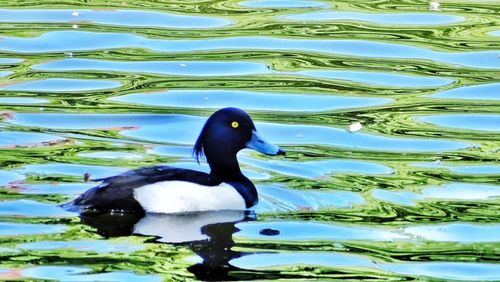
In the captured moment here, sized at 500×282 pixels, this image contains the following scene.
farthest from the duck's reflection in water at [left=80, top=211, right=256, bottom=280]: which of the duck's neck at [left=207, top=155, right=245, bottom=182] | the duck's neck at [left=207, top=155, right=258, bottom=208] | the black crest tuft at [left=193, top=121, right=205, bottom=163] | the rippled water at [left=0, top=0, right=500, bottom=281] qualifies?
the black crest tuft at [left=193, top=121, right=205, bottom=163]

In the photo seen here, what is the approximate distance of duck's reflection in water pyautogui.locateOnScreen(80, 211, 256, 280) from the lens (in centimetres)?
945

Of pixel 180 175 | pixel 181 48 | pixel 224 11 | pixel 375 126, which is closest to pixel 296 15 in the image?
pixel 224 11

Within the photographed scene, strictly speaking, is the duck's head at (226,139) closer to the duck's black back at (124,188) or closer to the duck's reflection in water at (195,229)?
the duck's black back at (124,188)

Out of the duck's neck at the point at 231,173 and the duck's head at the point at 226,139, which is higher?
the duck's head at the point at 226,139

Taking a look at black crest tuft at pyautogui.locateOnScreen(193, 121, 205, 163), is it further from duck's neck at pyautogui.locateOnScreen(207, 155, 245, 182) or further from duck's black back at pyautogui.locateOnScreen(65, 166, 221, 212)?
duck's black back at pyautogui.locateOnScreen(65, 166, 221, 212)

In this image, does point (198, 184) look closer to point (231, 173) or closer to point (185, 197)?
point (185, 197)

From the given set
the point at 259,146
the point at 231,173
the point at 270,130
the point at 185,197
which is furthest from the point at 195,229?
the point at 270,130

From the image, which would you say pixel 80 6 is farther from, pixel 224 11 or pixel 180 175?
pixel 180 175

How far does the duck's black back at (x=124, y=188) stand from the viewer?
1056cm

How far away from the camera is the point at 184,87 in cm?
1529

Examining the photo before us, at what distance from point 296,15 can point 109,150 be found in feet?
21.7

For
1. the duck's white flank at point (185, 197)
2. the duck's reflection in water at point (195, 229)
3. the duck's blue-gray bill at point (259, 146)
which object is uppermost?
the duck's blue-gray bill at point (259, 146)

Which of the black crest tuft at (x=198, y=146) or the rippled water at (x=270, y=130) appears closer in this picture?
the rippled water at (x=270, y=130)

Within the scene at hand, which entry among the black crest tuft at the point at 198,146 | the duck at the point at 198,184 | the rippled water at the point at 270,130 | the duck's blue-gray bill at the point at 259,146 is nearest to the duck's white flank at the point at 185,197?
the duck at the point at 198,184
